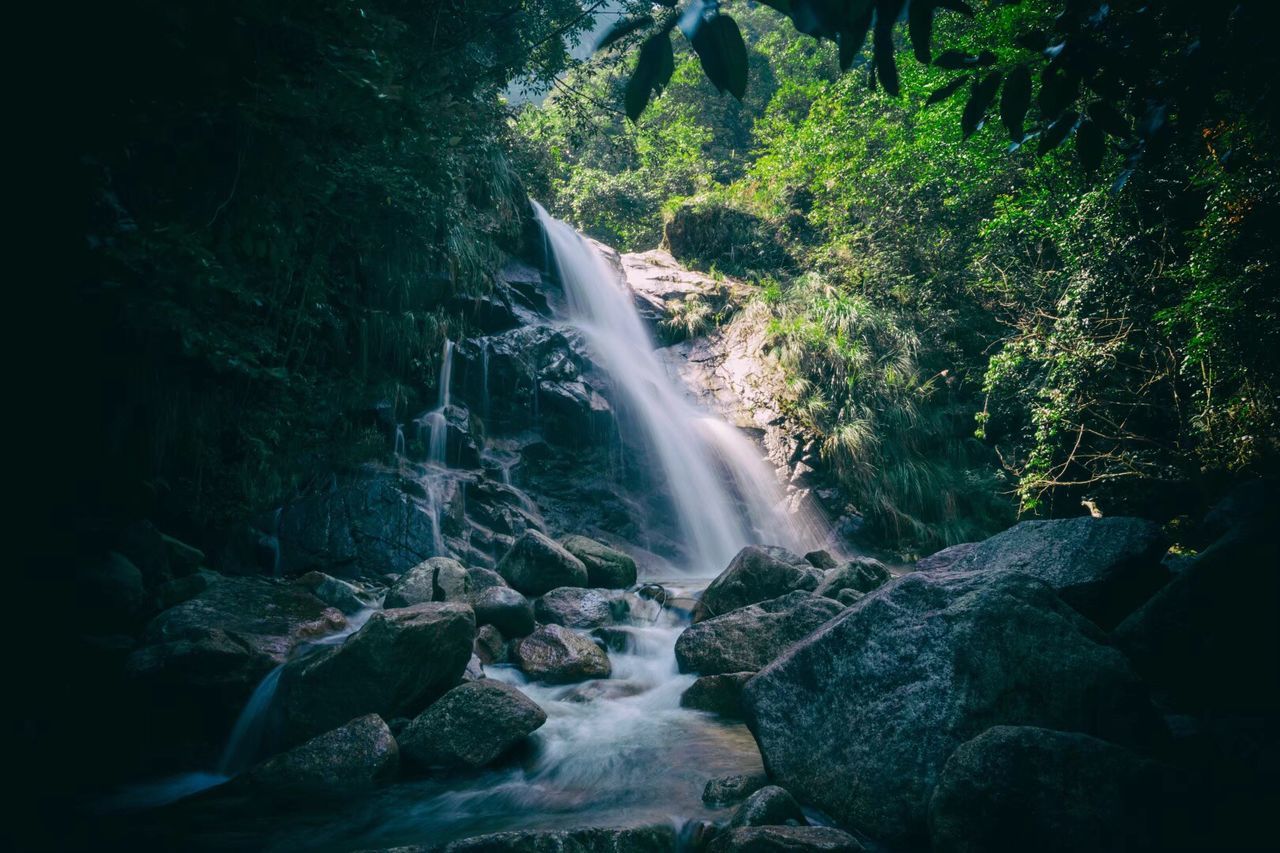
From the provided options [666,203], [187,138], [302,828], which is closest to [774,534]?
[302,828]

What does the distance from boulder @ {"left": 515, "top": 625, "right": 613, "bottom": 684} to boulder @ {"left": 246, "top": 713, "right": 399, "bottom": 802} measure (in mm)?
1755

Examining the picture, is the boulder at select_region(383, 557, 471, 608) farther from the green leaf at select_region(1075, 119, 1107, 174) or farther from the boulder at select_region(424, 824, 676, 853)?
the green leaf at select_region(1075, 119, 1107, 174)

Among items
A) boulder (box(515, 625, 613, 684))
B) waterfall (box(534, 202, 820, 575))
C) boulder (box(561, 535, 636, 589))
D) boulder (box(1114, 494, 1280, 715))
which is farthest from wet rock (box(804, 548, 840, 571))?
boulder (box(1114, 494, 1280, 715))

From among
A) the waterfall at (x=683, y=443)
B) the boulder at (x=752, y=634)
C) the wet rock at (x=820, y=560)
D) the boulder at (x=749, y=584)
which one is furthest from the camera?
the waterfall at (x=683, y=443)

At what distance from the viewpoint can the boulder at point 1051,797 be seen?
2.41m

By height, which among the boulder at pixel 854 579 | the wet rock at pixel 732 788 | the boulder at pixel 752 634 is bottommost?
the wet rock at pixel 732 788

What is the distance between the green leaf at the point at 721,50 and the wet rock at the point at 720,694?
190 inches

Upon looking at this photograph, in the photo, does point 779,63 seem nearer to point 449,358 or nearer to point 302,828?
point 449,358

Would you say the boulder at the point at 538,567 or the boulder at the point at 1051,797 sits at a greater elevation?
the boulder at the point at 538,567

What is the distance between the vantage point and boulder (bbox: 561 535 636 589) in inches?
329

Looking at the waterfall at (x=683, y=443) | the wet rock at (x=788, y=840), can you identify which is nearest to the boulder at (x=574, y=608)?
the waterfall at (x=683, y=443)

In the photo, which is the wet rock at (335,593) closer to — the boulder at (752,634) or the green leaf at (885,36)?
the boulder at (752,634)

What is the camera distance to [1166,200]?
7770mm

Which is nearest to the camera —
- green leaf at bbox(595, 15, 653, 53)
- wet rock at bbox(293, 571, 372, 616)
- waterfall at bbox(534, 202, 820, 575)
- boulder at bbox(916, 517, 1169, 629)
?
green leaf at bbox(595, 15, 653, 53)
